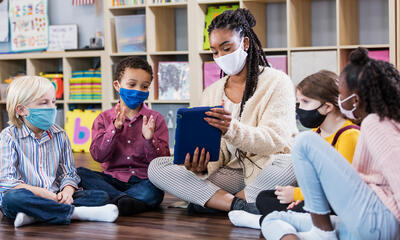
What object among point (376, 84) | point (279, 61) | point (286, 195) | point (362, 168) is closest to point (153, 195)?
point (286, 195)

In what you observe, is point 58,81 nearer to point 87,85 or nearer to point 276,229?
point 87,85

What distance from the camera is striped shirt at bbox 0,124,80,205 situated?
7.66 feet

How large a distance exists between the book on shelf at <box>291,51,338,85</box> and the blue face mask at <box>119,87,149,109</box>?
1786 mm

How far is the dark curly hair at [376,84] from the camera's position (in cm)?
158

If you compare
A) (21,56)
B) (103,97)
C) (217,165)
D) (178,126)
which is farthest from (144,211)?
(21,56)

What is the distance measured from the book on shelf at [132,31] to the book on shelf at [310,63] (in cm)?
125

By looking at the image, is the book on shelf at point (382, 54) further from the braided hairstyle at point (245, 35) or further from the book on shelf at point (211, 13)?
the braided hairstyle at point (245, 35)

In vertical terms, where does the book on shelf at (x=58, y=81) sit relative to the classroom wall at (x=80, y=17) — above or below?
below

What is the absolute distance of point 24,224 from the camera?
227 cm

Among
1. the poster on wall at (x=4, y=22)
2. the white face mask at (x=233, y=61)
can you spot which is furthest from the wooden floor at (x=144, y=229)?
the poster on wall at (x=4, y=22)

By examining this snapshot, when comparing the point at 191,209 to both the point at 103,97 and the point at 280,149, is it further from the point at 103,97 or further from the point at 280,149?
the point at 103,97

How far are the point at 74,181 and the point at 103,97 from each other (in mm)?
2378

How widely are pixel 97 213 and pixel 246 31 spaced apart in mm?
1000

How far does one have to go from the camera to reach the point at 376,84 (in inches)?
63.2
